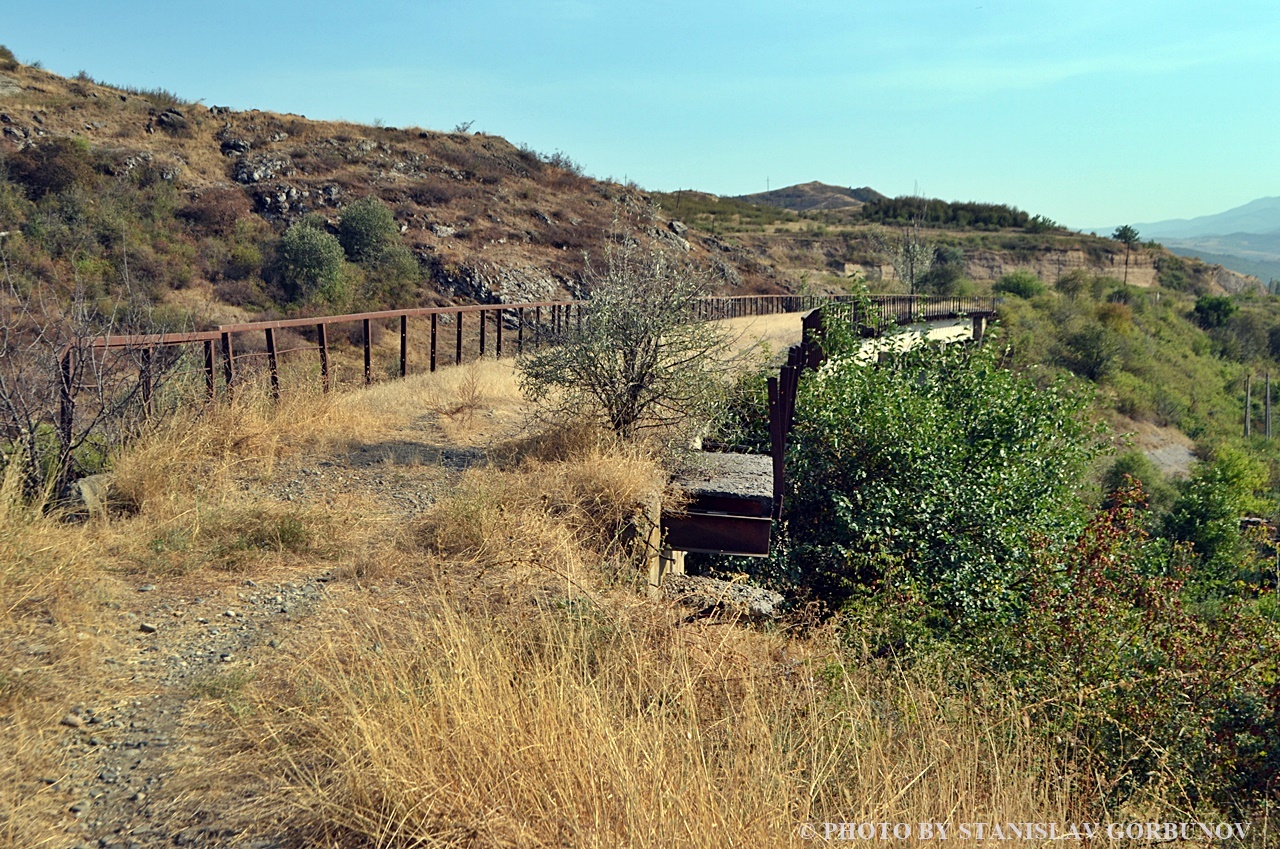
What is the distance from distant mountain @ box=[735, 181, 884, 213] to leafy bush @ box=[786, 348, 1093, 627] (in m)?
127

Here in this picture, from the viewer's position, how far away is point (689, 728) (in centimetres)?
311

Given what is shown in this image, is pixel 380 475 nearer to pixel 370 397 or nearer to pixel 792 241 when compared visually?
pixel 370 397

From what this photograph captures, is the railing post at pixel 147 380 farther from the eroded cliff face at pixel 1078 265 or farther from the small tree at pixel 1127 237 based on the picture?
the small tree at pixel 1127 237

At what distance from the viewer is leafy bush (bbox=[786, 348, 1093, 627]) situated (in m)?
8.17

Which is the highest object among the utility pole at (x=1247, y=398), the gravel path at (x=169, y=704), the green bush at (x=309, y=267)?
the green bush at (x=309, y=267)

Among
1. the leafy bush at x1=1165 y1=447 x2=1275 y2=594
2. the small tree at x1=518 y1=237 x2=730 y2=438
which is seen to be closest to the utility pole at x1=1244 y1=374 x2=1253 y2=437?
the leafy bush at x1=1165 y1=447 x2=1275 y2=594

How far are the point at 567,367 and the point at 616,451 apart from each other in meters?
1.29

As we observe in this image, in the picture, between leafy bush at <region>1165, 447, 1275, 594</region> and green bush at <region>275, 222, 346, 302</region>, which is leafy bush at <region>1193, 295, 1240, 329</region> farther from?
green bush at <region>275, 222, 346, 302</region>

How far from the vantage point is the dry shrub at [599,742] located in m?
2.54

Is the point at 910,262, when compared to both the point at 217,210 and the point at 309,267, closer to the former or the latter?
the point at 309,267

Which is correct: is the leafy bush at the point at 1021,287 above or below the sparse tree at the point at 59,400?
above

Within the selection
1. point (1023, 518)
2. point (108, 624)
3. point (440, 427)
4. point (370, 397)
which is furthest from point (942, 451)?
point (108, 624)

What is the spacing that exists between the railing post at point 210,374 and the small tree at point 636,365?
9.21 ft

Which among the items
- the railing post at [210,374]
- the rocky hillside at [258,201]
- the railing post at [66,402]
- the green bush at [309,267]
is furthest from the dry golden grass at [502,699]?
the green bush at [309,267]
